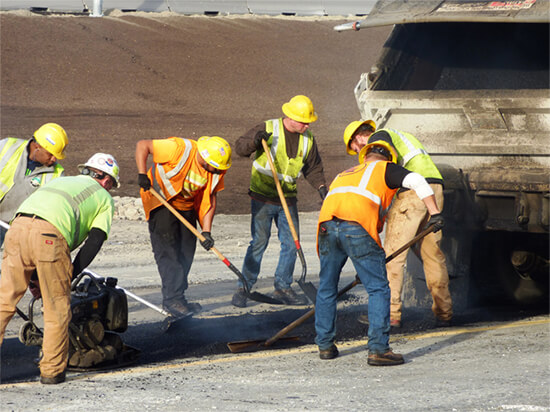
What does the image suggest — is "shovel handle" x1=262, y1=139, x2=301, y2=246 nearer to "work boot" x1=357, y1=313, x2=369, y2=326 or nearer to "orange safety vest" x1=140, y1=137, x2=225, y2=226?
"orange safety vest" x1=140, y1=137, x2=225, y2=226

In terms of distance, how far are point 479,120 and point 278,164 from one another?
6.43 ft

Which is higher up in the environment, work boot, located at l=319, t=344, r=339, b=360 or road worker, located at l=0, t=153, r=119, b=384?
road worker, located at l=0, t=153, r=119, b=384

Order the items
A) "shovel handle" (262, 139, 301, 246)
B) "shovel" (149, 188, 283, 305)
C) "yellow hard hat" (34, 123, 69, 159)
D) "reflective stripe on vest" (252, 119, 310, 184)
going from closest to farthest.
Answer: "yellow hard hat" (34, 123, 69, 159) < "shovel" (149, 188, 283, 305) < "shovel handle" (262, 139, 301, 246) < "reflective stripe on vest" (252, 119, 310, 184)

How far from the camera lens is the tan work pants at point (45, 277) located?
219 inches

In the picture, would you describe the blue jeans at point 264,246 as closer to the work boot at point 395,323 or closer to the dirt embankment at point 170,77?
the work boot at point 395,323

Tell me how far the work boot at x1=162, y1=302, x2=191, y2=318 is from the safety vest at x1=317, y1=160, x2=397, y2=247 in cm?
218

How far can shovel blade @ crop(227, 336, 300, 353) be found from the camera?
6.61 m

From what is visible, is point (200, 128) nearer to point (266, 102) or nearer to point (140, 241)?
point (266, 102)

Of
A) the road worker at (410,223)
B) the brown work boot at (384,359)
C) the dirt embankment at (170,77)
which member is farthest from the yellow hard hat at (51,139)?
the dirt embankment at (170,77)

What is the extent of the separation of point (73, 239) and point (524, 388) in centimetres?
291

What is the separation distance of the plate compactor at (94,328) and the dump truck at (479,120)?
2.92 metres

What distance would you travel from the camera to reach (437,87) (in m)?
9.09

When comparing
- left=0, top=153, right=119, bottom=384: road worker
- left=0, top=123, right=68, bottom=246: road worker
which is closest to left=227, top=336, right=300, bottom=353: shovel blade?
left=0, top=153, right=119, bottom=384: road worker

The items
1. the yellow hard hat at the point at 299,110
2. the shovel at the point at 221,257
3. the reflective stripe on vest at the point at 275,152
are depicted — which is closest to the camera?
the shovel at the point at 221,257
